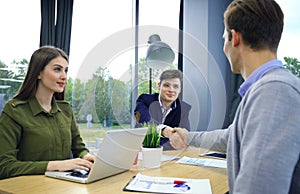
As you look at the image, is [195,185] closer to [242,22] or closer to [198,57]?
[242,22]

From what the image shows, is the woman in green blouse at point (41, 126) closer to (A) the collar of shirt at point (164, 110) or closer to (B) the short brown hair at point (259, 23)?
(A) the collar of shirt at point (164, 110)

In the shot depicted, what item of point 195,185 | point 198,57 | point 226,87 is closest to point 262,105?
point 195,185

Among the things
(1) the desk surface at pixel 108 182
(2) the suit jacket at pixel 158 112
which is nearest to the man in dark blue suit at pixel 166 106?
(2) the suit jacket at pixel 158 112

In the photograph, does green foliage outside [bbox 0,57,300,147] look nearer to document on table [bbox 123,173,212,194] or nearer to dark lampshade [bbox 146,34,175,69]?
dark lampshade [bbox 146,34,175,69]

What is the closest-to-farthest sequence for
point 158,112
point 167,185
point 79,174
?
point 167,185
point 79,174
point 158,112

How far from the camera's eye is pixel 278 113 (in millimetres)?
796

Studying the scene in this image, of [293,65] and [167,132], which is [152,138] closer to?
[167,132]

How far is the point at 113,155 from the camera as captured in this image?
52.3 inches

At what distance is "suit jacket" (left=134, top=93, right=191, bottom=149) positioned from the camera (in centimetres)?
181

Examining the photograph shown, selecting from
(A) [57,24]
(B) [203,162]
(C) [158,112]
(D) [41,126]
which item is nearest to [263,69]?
(B) [203,162]

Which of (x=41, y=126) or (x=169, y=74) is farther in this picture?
(x=169, y=74)

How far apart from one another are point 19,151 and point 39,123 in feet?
0.56

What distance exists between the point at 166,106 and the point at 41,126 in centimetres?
70

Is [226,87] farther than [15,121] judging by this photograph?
Yes
